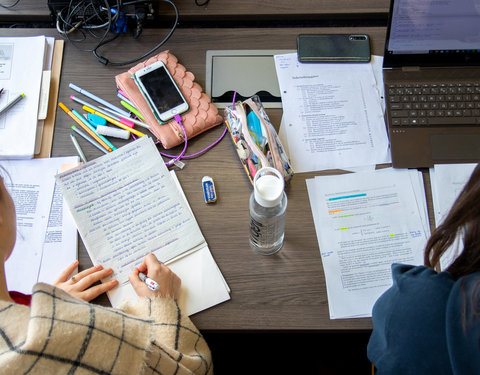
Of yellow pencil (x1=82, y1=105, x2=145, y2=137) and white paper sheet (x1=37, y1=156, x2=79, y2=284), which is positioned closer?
white paper sheet (x1=37, y1=156, x2=79, y2=284)

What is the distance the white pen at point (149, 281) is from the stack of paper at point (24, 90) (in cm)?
38

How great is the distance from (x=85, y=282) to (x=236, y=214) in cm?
32

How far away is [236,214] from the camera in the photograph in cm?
85

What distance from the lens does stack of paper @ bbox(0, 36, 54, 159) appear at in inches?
35.9

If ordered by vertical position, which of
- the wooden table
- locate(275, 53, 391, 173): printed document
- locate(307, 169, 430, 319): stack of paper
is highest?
the wooden table

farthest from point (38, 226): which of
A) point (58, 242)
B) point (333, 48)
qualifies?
point (333, 48)

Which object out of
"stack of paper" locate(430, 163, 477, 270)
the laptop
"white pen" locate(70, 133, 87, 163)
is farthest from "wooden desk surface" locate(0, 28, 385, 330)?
"stack of paper" locate(430, 163, 477, 270)

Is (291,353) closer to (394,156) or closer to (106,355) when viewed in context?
(394,156)

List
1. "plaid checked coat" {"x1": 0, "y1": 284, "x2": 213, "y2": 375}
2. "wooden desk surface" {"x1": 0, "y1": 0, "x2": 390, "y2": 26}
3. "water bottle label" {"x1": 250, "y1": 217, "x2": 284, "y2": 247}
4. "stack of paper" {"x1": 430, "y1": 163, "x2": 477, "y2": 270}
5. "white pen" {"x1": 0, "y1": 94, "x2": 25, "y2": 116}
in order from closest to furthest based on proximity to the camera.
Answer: "plaid checked coat" {"x1": 0, "y1": 284, "x2": 213, "y2": 375}
"water bottle label" {"x1": 250, "y1": 217, "x2": 284, "y2": 247}
"stack of paper" {"x1": 430, "y1": 163, "x2": 477, "y2": 270}
"white pen" {"x1": 0, "y1": 94, "x2": 25, "y2": 116}
"wooden desk surface" {"x1": 0, "y1": 0, "x2": 390, "y2": 26}

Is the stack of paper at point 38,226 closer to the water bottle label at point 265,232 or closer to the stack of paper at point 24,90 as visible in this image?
the stack of paper at point 24,90

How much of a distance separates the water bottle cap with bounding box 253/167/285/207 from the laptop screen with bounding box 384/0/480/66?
0.44 metres

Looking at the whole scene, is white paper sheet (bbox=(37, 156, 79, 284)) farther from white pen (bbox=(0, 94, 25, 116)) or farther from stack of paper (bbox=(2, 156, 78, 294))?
white pen (bbox=(0, 94, 25, 116))

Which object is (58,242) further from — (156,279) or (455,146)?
(455,146)

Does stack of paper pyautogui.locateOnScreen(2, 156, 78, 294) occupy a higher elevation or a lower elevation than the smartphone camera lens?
lower
